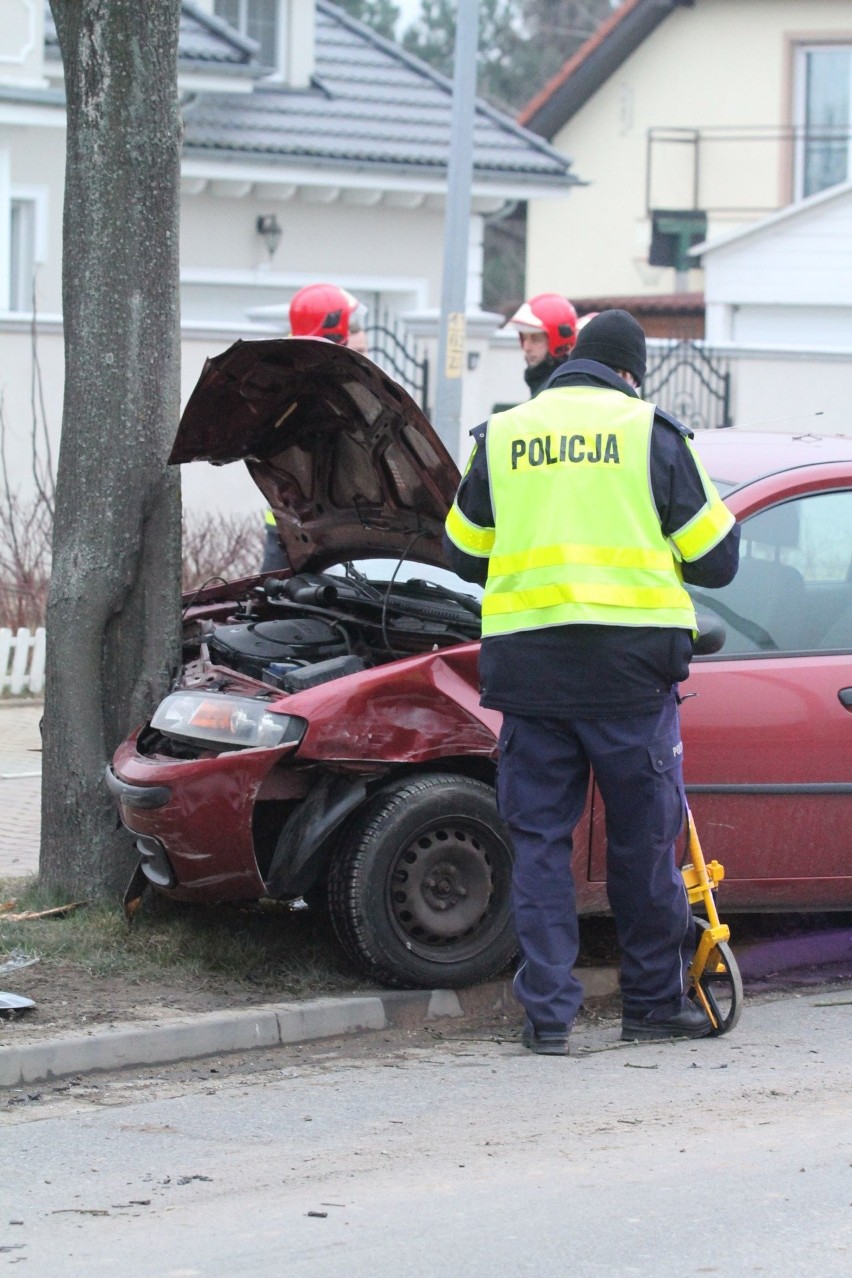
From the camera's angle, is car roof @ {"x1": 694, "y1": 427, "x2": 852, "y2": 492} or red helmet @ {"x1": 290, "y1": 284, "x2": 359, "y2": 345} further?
red helmet @ {"x1": 290, "y1": 284, "x2": 359, "y2": 345}

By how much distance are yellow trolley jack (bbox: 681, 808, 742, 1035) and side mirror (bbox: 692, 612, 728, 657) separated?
1.46 ft

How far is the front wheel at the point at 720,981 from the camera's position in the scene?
5.50 m

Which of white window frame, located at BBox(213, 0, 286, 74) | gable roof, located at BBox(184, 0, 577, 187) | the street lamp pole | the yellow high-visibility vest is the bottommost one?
the yellow high-visibility vest

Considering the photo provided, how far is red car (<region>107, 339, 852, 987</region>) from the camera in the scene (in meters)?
5.67

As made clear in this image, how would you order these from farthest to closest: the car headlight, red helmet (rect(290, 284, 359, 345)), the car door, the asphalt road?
red helmet (rect(290, 284, 359, 345)), the car door, the car headlight, the asphalt road

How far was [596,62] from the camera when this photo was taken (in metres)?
30.4

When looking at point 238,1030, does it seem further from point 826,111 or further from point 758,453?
point 826,111

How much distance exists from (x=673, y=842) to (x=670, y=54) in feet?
86.8

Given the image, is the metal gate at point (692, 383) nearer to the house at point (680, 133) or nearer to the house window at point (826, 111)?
the house at point (680, 133)

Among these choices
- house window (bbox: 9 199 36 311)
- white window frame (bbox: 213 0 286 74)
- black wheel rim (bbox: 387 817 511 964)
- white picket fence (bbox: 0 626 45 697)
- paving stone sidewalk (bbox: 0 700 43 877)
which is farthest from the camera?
white window frame (bbox: 213 0 286 74)

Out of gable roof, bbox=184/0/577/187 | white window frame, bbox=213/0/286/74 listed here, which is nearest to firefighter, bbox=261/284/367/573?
gable roof, bbox=184/0/577/187

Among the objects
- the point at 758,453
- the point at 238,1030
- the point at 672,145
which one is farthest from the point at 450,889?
the point at 672,145

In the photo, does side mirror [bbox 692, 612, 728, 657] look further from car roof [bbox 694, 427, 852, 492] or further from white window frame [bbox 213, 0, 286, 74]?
white window frame [bbox 213, 0, 286, 74]

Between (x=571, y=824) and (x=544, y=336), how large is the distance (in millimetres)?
3152
